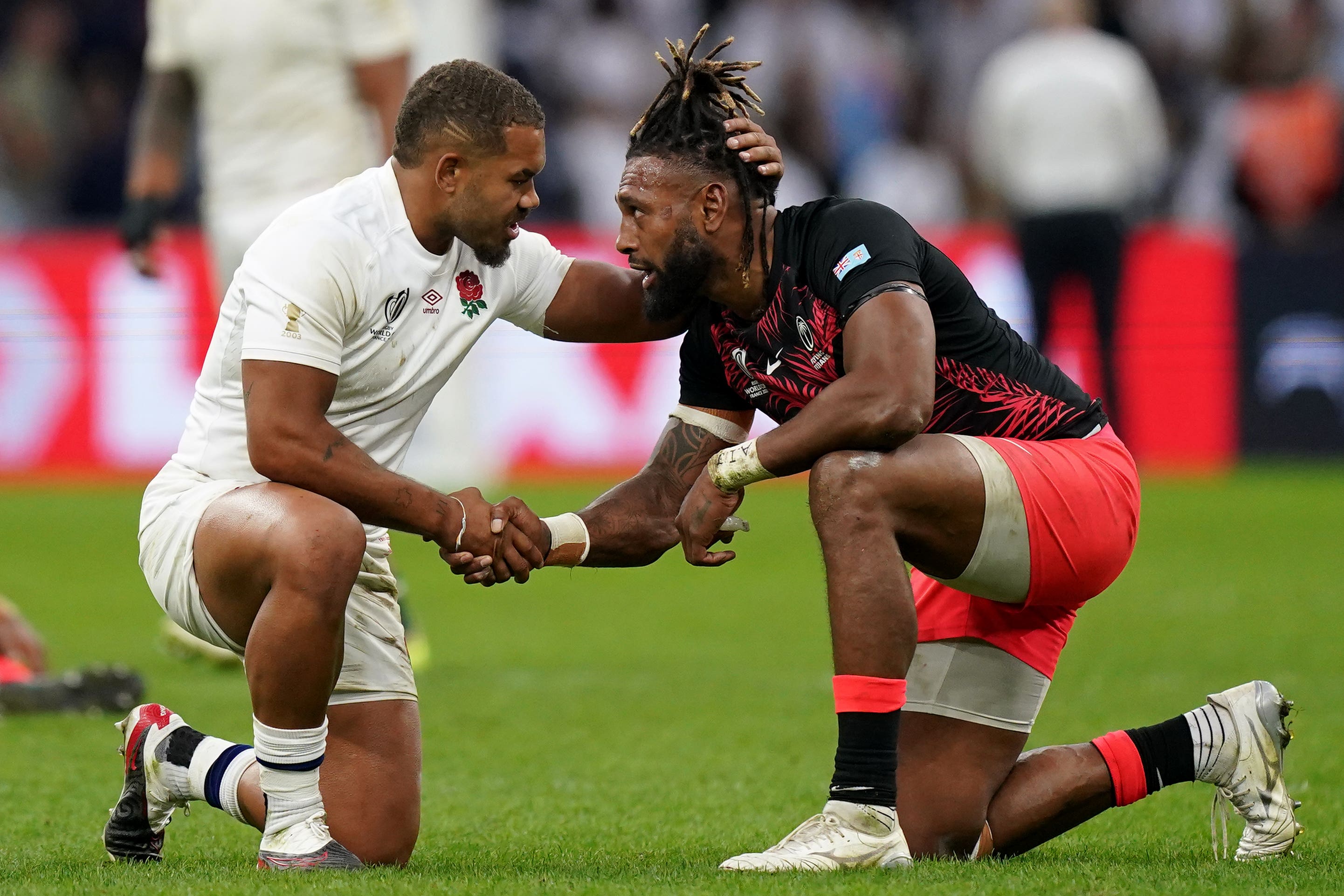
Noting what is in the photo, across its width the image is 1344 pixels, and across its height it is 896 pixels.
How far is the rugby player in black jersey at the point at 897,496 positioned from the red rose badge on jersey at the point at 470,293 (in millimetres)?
366

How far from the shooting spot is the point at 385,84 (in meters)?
6.82

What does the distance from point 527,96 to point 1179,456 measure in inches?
350

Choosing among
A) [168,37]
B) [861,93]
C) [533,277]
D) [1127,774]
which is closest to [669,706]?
[533,277]

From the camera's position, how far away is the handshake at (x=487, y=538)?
13.7 ft

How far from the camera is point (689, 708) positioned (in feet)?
21.4

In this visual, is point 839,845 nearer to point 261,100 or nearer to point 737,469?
point 737,469

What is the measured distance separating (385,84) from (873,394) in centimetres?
343

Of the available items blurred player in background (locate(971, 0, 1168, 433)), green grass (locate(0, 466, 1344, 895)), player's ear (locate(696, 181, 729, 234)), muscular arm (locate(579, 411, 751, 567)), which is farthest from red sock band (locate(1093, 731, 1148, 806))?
blurred player in background (locate(971, 0, 1168, 433))

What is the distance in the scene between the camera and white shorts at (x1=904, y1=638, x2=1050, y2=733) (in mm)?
4504

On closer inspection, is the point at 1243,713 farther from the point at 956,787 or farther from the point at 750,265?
the point at 750,265

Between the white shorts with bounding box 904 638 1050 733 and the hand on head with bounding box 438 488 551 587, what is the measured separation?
0.95 m

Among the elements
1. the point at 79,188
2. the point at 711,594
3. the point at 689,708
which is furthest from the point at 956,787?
the point at 79,188

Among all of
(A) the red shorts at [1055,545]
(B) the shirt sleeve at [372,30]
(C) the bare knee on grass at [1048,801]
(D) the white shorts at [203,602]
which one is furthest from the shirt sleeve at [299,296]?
(B) the shirt sleeve at [372,30]

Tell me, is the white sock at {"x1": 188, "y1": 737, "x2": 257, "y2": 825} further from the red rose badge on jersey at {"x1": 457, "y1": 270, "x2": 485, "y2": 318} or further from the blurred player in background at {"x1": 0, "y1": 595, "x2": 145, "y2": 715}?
the blurred player in background at {"x1": 0, "y1": 595, "x2": 145, "y2": 715}
